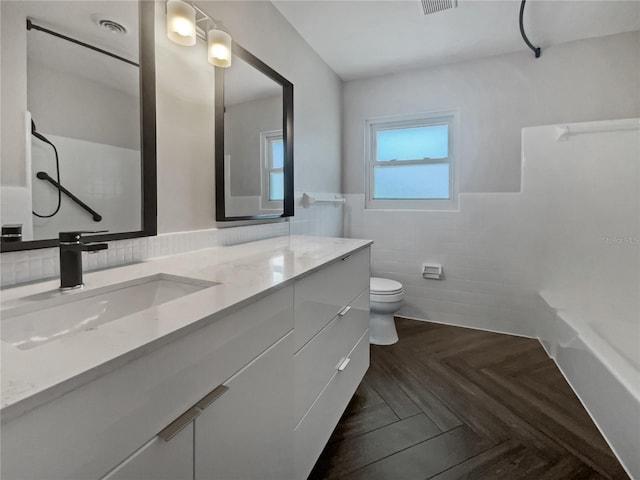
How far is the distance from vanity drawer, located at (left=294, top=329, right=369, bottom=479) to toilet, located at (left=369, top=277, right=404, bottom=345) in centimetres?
69

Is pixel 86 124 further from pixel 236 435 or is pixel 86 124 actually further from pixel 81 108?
pixel 236 435

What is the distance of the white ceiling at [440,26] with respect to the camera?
1.95m

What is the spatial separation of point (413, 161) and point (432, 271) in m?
1.04

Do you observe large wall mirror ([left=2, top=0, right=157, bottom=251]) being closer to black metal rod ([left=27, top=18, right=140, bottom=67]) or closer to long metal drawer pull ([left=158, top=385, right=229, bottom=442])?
black metal rod ([left=27, top=18, right=140, bottom=67])

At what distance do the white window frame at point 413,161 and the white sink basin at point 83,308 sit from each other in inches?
94.4

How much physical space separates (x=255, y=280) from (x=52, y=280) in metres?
0.56

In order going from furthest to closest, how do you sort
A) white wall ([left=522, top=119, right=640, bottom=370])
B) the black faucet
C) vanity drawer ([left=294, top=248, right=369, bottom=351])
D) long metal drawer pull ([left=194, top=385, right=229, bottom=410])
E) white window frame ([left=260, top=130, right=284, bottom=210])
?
white wall ([left=522, top=119, right=640, bottom=370])
white window frame ([left=260, top=130, right=284, bottom=210])
vanity drawer ([left=294, top=248, right=369, bottom=351])
the black faucet
long metal drawer pull ([left=194, top=385, right=229, bottom=410])

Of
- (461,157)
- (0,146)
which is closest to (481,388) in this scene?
(461,157)

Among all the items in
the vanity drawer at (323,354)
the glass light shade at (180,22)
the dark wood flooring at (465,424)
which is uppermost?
the glass light shade at (180,22)

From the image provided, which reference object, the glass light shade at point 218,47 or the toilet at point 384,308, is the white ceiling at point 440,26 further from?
the toilet at point 384,308

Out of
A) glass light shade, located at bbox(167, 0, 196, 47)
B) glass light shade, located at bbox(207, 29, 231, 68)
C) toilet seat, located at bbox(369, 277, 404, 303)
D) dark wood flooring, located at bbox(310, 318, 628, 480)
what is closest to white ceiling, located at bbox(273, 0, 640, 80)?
glass light shade, located at bbox(207, 29, 231, 68)

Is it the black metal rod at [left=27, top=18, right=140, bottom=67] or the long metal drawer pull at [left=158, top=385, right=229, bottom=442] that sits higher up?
the black metal rod at [left=27, top=18, right=140, bottom=67]

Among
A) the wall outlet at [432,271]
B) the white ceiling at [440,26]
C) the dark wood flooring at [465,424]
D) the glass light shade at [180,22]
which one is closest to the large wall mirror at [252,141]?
the glass light shade at [180,22]

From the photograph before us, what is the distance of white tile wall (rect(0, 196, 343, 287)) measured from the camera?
32.9 inches
